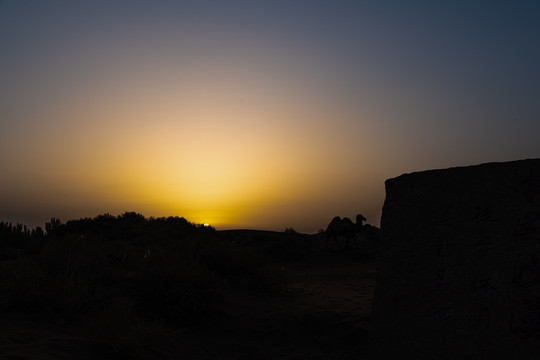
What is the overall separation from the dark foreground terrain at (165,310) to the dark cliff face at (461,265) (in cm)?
209

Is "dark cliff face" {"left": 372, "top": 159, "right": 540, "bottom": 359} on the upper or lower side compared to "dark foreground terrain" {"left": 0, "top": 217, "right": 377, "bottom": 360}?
upper

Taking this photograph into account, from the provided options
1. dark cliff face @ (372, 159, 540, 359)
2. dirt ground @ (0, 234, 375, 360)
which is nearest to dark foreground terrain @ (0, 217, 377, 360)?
dirt ground @ (0, 234, 375, 360)

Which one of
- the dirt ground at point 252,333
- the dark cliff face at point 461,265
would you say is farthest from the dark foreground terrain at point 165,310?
the dark cliff face at point 461,265

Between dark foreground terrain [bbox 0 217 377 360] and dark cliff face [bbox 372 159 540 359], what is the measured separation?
2094 millimetres

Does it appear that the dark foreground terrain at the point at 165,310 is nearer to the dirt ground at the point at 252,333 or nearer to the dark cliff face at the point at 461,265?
the dirt ground at the point at 252,333

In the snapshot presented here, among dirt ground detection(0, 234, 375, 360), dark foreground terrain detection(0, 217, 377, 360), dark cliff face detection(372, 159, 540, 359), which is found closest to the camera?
dark cliff face detection(372, 159, 540, 359)

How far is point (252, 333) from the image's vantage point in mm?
7852

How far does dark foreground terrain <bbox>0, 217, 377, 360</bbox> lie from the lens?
6.08 m

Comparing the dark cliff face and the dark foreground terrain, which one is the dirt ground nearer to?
the dark foreground terrain

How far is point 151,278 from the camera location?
8.16 m

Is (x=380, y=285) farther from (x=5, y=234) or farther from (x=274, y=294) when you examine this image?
(x=5, y=234)

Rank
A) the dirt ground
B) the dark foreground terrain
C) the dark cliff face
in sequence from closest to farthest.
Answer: the dark cliff face
the dirt ground
the dark foreground terrain

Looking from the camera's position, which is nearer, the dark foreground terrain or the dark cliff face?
the dark cliff face

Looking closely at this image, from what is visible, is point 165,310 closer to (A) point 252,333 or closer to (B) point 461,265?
(A) point 252,333
